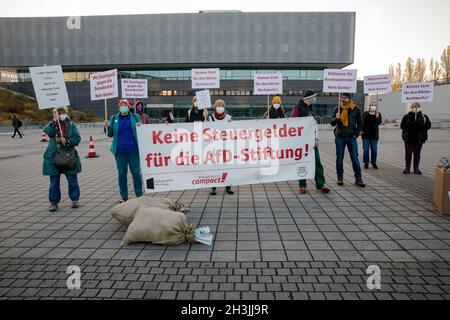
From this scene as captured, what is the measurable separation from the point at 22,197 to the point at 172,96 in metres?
51.7

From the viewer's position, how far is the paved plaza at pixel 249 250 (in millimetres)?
3297

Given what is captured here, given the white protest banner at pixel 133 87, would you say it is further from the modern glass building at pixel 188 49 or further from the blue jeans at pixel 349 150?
the modern glass building at pixel 188 49

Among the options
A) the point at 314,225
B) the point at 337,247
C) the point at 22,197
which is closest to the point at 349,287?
the point at 337,247

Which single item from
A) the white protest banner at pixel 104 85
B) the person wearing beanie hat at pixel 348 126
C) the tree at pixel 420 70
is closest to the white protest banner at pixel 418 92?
the person wearing beanie hat at pixel 348 126

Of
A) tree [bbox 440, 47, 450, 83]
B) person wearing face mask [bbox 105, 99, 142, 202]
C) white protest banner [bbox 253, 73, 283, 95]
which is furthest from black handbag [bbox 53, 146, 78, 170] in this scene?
tree [bbox 440, 47, 450, 83]

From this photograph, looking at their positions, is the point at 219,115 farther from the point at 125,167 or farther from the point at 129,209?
the point at 129,209

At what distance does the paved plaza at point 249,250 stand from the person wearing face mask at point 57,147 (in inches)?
13.1

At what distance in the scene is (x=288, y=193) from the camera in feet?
23.7

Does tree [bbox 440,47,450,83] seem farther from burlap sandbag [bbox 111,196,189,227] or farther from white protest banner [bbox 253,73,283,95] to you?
burlap sandbag [bbox 111,196,189,227]

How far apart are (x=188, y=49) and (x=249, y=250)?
56545 mm

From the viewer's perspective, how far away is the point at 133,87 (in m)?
13.4

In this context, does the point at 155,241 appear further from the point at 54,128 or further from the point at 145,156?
the point at 54,128

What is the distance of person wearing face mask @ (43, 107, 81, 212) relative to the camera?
5875 millimetres

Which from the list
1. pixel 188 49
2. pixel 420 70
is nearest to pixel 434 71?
pixel 420 70
